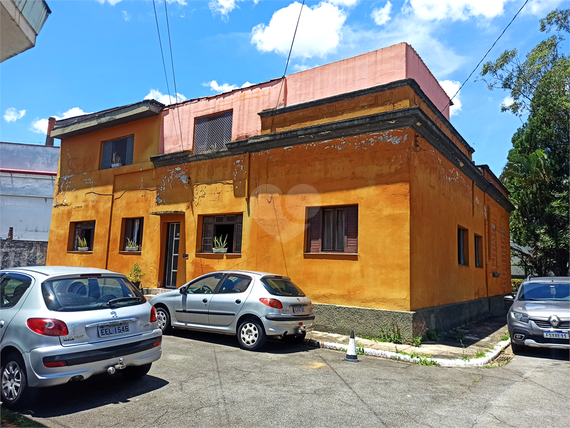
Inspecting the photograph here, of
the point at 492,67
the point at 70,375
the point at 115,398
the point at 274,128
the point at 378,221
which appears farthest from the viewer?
the point at 492,67

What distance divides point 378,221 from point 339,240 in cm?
123

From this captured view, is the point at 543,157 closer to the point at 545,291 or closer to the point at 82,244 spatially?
the point at 545,291

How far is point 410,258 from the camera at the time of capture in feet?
30.0

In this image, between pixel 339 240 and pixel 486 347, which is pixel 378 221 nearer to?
pixel 339 240

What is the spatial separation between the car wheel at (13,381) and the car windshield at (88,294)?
0.65 metres

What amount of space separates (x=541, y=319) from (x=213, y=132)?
10.5 meters

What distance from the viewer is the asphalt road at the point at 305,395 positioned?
14.4ft

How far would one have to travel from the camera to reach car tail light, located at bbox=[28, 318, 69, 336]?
443 cm

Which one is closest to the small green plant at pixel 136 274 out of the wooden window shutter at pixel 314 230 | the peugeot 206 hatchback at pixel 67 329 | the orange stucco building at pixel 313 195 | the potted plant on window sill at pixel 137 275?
the potted plant on window sill at pixel 137 275

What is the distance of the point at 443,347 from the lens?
870 centimetres

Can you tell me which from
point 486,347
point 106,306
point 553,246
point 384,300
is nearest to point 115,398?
point 106,306

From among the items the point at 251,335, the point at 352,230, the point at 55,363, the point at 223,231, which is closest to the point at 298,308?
the point at 251,335

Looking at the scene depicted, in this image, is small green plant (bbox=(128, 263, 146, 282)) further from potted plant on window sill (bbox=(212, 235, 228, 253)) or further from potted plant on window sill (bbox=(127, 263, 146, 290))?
potted plant on window sill (bbox=(212, 235, 228, 253))

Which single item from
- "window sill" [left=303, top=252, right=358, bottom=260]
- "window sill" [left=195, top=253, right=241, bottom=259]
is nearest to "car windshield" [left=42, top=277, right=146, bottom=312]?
"window sill" [left=303, top=252, right=358, bottom=260]
